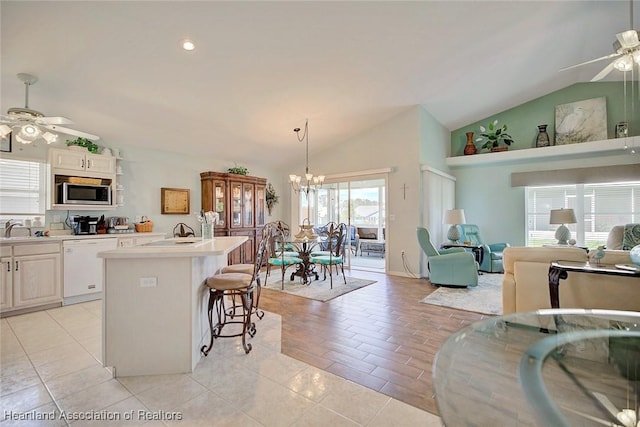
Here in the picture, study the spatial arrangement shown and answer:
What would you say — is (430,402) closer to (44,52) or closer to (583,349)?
(583,349)

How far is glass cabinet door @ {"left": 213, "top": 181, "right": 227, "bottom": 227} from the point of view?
232 inches

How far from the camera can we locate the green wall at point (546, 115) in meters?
5.61

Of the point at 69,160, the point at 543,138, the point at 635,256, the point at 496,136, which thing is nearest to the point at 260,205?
the point at 69,160

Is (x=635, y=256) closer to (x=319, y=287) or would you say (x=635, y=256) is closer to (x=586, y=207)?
(x=319, y=287)

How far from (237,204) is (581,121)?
24.6 ft

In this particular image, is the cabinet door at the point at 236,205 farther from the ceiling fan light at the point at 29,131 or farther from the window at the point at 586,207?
the window at the point at 586,207

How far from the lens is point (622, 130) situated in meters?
5.45

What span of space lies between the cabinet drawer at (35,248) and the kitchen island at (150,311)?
2465 millimetres

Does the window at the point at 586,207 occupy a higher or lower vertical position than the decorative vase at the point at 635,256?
higher

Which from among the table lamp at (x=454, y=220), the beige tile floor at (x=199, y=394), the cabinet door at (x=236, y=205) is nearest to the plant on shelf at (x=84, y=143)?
the cabinet door at (x=236, y=205)

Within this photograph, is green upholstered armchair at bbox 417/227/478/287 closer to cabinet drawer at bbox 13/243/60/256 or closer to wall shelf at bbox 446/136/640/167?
wall shelf at bbox 446/136/640/167

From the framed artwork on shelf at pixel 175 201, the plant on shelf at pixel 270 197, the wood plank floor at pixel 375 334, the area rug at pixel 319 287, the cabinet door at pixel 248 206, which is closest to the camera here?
the wood plank floor at pixel 375 334

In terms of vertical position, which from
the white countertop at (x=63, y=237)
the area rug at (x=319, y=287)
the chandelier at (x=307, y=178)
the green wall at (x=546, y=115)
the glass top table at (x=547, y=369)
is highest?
the green wall at (x=546, y=115)

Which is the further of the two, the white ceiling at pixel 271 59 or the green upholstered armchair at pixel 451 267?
the green upholstered armchair at pixel 451 267
